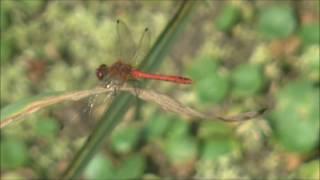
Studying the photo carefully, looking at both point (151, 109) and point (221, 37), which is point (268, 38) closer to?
point (221, 37)

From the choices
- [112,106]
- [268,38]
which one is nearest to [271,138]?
[268,38]

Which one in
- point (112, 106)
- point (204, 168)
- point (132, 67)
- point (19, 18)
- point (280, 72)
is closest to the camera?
point (112, 106)

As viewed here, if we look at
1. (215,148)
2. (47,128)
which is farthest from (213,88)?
(47,128)

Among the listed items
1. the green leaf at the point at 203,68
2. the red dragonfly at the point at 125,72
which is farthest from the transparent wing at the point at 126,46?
the green leaf at the point at 203,68

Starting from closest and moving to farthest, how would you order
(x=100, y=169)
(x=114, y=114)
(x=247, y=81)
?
(x=114, y=114) → (x=100, y=169) → (x=247, y=81)

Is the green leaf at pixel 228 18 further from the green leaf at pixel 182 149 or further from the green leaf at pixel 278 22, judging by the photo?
the green leaf at pixel 182 149

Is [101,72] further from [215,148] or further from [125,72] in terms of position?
[215,148]
